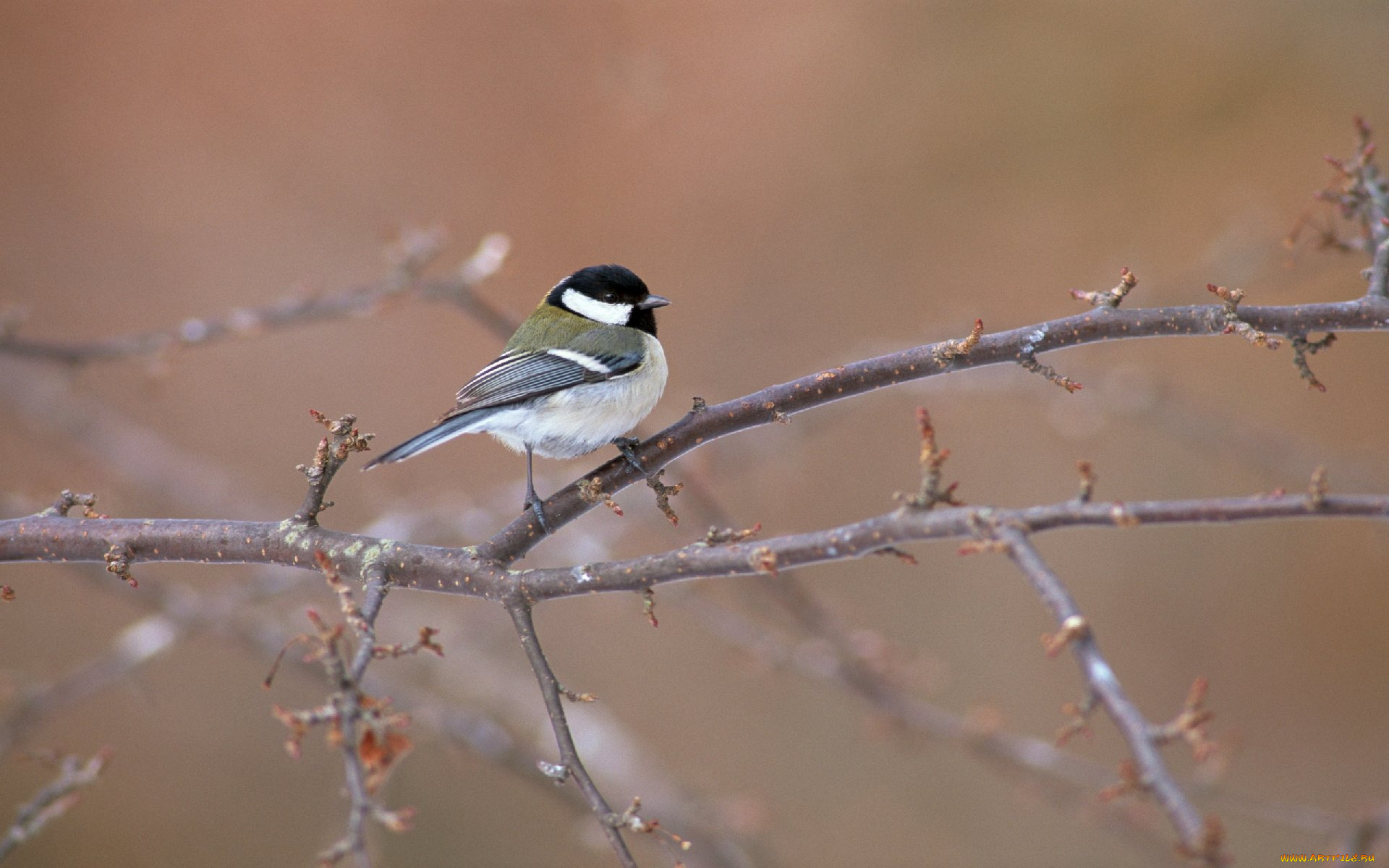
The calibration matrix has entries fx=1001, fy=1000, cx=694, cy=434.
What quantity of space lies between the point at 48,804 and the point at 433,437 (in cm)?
95

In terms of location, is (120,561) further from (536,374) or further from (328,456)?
(536,374)

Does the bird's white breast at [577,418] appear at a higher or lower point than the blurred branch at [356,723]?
higher

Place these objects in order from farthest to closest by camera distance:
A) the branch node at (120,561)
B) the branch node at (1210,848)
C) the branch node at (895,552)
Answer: the branch node at (120,561) → the branch node at (895,552) → the branch node at (1210,848)

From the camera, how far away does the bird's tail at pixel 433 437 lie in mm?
1943

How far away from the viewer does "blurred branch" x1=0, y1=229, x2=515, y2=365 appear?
2.40 m

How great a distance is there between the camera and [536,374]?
2.53 metres

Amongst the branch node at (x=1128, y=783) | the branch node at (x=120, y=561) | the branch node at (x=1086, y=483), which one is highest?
the branch node at (x=120, y=561)

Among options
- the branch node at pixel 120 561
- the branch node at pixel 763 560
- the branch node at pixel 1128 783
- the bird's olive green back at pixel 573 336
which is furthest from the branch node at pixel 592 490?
the branch node at pixel 1128 783

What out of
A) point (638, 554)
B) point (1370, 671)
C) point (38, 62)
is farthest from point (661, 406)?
point (38, 62)

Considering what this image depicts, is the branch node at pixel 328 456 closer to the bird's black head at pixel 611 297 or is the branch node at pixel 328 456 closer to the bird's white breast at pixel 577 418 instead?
the bird's white breast at pixel 577 418

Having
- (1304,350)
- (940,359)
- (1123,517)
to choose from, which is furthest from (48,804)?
(1304,350)

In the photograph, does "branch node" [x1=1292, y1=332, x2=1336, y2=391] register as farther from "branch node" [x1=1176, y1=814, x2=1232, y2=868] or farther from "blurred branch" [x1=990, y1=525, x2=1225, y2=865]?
"branch node" [x1=1176, y1=814, x2=1232, y2=868]

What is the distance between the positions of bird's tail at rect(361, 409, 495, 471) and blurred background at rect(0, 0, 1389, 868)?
143cm

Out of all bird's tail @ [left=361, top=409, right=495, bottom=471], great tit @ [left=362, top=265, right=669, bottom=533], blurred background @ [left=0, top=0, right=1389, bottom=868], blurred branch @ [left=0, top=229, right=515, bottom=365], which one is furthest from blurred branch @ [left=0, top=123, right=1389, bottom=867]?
blurred background @ [left=0, top=0, right=1389, bottom=868]
